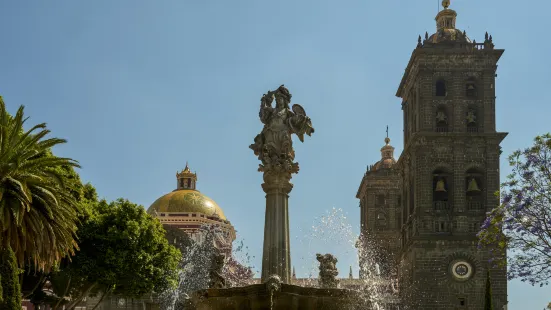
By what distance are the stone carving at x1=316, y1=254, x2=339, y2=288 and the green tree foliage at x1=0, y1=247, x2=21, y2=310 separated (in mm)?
13195

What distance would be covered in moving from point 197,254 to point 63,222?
4387 cm

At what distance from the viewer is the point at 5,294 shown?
3088cm

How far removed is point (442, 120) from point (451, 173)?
12.7 ft

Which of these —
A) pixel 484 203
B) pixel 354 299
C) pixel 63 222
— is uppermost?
pixel 484 203

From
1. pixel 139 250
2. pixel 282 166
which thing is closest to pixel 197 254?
pixel 139 250

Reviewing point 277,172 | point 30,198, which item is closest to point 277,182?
point 277,172

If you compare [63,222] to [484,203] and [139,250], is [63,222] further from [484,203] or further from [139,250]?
[484,203]

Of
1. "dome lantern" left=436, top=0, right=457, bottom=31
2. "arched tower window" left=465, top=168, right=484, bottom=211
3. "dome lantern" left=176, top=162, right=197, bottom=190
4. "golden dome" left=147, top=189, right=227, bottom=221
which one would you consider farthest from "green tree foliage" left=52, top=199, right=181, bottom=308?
"dome lantern" left=176, top=162, right=197, bottom=190

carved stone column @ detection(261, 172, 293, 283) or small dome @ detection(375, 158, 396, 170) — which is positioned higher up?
small dome @ detection(375, 158, 396, 170)

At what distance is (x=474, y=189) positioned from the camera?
6769cm

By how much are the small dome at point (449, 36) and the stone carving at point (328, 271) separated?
5196 cm

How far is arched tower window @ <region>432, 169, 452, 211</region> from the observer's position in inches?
2685

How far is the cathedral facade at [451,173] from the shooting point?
66562 millimetres

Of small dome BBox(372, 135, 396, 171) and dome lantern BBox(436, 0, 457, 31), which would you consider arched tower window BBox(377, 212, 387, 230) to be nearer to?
small dome BBox(372, 135, 396, 171)
